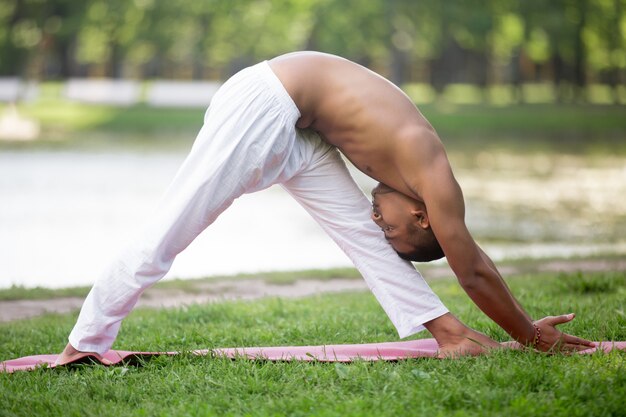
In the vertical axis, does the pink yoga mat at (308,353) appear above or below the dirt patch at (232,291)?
above

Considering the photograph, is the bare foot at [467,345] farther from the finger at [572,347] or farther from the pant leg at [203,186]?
the pant leg at [203,186]

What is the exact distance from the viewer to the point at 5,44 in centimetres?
3762

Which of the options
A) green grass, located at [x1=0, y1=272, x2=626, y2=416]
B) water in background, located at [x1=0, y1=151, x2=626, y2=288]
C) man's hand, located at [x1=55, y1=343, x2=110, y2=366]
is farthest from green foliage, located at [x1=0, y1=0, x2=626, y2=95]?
man's hand, located at [x1=55, y1=343, x2=110, y2=366]

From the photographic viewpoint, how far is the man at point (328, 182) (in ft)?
13.6

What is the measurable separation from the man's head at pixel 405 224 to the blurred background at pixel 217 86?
119cm

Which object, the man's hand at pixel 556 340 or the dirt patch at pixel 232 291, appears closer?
the man's hand at pixel 556 340

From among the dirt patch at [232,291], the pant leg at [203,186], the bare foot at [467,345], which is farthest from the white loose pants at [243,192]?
the dirt patch at [232,291]

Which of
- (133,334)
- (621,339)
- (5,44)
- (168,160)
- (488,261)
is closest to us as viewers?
(488,261)

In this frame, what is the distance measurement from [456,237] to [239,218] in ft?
30.0

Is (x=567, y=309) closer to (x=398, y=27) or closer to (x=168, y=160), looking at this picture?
(x=168, y=160)

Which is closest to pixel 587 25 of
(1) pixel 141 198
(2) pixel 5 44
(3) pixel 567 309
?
(2) pixel 5 44

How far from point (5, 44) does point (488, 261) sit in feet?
119

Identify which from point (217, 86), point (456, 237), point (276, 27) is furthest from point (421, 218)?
point (217, 86)

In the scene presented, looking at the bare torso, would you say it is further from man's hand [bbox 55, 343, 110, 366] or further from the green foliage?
the green foliage
